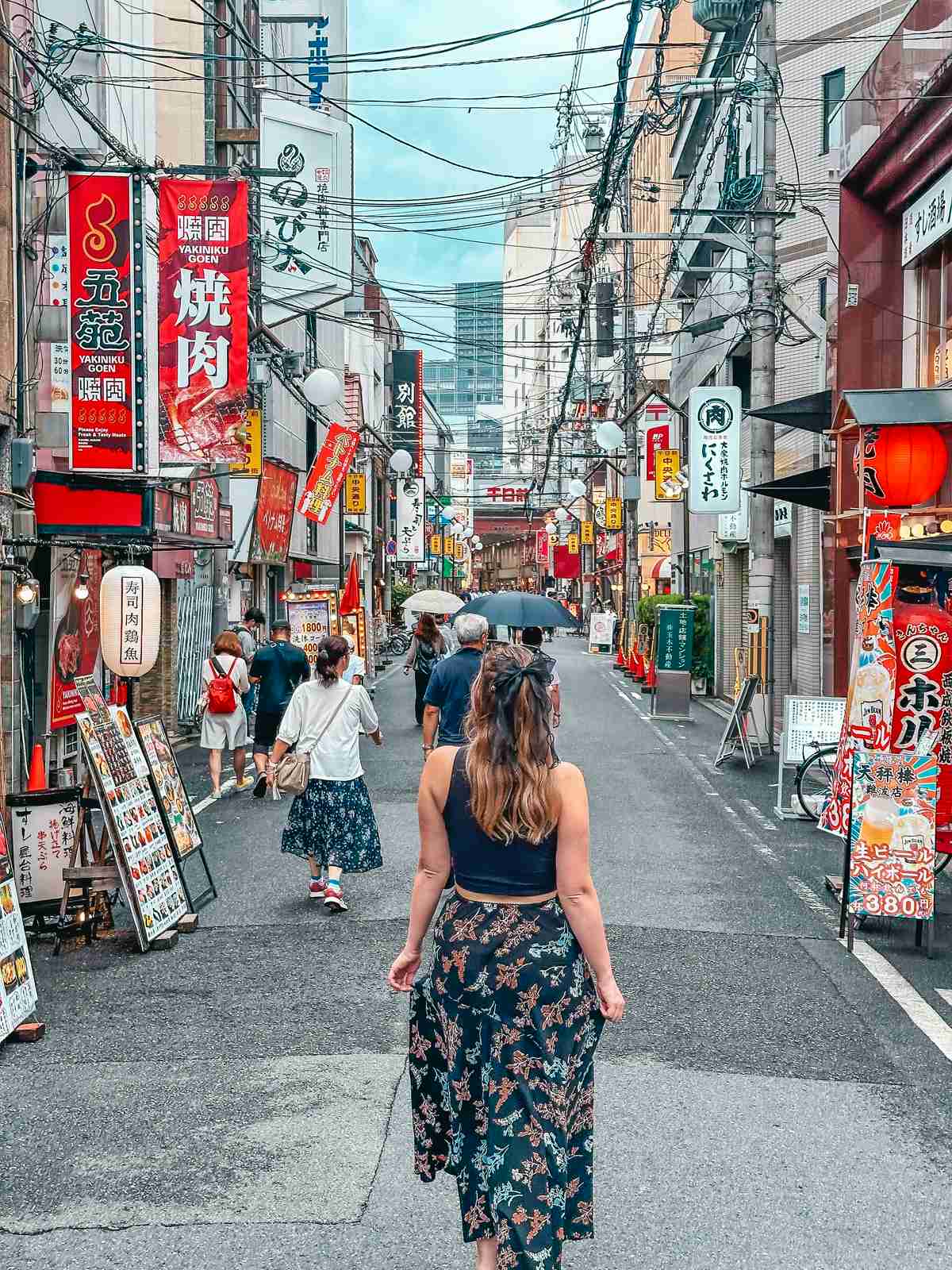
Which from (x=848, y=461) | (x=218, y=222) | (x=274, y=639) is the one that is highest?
(x=218, y=222)

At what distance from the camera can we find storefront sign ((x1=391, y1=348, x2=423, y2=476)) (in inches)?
2387

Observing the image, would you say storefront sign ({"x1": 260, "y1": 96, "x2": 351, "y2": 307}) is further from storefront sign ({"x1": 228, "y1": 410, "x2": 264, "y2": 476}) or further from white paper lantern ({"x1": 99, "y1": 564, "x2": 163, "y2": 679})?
white paper lantern ({"x1": 99, "y1": 564, "x2": 163, "y2": 679})

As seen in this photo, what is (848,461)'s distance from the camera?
13.4 m

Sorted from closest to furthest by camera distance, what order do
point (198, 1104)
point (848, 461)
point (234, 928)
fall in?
point (198, 1104) → point (234, 928) → point (848, 461)

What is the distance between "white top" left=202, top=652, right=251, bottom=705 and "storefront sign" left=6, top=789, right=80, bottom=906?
5.28 meters

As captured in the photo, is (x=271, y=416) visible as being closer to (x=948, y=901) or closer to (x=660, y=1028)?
(x=948, y=901)

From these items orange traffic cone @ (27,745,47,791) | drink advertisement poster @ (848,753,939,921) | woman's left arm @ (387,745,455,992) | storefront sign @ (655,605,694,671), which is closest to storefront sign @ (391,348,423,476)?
storefront sign @ (655,605,694,671)

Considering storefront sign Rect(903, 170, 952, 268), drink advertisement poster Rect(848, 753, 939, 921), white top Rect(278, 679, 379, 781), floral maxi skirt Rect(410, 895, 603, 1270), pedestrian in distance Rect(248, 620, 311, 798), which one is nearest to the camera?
floral maxi skirt Rect(410, 895, 603, 1270)

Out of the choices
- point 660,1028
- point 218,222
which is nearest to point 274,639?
point 218,222

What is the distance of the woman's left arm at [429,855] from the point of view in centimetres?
377

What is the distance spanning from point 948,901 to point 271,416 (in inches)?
929

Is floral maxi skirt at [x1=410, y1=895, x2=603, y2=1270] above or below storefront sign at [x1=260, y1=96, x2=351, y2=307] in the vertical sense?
below

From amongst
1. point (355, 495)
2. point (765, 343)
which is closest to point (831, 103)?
point (765, 343)

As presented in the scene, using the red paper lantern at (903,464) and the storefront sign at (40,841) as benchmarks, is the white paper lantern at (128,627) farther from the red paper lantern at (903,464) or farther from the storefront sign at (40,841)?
the red paper lantern at (903,464)
